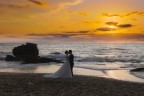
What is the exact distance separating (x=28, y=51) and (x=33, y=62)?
32.6ft

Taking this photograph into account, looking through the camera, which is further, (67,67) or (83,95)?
(67,67)

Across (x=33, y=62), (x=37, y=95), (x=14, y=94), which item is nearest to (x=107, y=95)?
(x=37, y=95)

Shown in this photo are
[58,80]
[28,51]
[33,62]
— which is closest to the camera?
[58,80]

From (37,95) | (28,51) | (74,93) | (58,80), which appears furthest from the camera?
(28,51)

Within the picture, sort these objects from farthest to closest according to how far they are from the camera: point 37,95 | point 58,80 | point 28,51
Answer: point 28,51, point 58,80, point 37,95

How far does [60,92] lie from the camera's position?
15.5 meters

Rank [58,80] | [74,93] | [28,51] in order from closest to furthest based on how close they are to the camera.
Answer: [74,93] → [58,80] → [28,51]

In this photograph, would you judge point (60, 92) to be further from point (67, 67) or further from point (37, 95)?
point (67, 67)

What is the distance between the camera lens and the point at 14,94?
14328 mm

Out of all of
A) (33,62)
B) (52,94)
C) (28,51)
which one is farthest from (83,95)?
(28,51)

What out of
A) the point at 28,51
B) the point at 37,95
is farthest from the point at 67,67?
the point at 28,51

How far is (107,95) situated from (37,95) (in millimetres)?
3903

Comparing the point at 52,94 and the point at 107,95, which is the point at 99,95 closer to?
the point at 107,95

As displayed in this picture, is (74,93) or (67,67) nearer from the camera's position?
(74,93)
